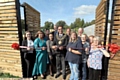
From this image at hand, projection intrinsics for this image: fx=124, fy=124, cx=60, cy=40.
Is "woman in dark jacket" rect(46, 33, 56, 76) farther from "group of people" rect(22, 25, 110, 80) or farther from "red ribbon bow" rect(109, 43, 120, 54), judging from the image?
"red ribbon bow" rect(109, 43, 120, 54)

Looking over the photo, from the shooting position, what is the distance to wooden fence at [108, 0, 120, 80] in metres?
3.20

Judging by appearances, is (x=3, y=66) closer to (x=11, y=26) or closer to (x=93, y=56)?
(x=11, y=26)

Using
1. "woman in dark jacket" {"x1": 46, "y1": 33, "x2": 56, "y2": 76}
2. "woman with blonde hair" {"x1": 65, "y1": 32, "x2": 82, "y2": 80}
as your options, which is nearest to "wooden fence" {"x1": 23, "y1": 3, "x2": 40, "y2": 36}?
"woman in dark jacket" {"x1": 46, "y1": 33, "x2": 56, "y2": 76}

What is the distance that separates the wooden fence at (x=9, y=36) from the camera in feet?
12.9

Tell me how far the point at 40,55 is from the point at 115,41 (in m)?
2.30

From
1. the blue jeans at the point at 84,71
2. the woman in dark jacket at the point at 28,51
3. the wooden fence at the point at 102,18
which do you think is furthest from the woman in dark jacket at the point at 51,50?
the wooden fence at the point at 102,18

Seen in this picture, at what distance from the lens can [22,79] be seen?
417 cm

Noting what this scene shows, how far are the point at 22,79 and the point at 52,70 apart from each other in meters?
1.06

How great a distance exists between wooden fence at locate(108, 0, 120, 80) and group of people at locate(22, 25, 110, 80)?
445 millimetres

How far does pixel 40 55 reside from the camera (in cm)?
407

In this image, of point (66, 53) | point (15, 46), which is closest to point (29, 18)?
point (15, 46)

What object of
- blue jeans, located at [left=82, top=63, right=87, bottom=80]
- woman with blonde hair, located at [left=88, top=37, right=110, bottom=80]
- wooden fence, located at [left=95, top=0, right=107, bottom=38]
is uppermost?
wooden fence, located at [left=95, top=0, right=107, bottom=38]

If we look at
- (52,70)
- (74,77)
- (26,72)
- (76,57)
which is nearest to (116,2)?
(76,57)

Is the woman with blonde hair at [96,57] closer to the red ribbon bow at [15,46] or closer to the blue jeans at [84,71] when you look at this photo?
the blue jeans at [84,71]
